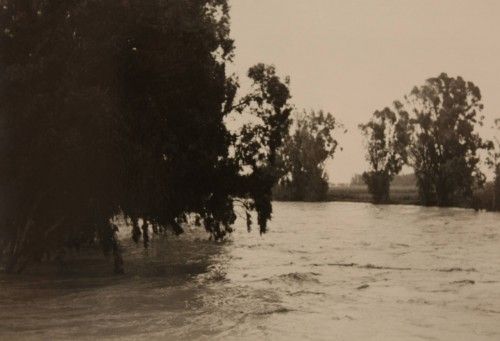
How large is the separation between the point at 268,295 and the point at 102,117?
7.00 m

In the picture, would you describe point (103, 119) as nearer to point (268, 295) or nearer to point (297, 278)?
point (268, 295)

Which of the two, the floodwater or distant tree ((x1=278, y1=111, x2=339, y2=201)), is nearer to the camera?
the floodwater

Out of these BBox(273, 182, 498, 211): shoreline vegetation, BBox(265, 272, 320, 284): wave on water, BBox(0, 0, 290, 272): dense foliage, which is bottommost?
BBox(265, 272, 320, 284): wave on water

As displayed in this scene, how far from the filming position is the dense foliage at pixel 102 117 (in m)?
19.9

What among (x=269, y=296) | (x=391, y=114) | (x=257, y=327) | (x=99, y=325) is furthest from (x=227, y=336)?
(x=391, y=114)

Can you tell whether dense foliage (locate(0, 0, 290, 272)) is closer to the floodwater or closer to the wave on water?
the floodwater

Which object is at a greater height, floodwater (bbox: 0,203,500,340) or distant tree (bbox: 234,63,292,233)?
distant tree (bbox: 234,63,292,233)

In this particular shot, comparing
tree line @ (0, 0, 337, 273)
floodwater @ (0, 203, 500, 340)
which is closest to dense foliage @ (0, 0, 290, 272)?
tree line @ (0, 0, 337, 273)

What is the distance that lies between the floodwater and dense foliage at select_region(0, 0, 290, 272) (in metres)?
2.44

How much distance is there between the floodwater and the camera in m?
14.8

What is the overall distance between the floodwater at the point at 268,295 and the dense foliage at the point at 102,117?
2436mm

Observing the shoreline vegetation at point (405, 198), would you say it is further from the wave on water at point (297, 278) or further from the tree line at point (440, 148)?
the wave on water at point (297, 278)

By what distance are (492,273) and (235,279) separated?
31.6 feet

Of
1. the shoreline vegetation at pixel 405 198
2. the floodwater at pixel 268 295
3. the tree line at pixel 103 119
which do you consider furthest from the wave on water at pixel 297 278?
the shoreline vegetation at pixel 405 198
